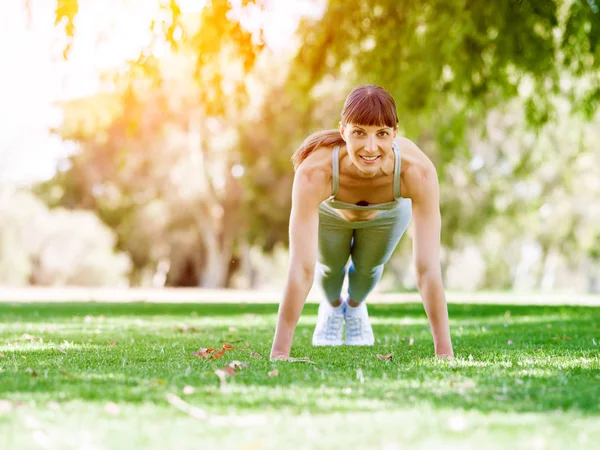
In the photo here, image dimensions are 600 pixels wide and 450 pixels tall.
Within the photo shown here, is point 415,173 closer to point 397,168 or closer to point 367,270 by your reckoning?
point 397,168

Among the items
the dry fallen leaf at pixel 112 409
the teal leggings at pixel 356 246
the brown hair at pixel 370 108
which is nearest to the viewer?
the dry fallen leaf at pixel 112 409

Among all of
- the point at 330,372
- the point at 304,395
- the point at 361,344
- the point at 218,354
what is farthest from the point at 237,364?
the point at 361,344

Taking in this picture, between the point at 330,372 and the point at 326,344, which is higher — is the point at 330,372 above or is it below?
above

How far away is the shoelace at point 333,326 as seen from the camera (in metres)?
6.01

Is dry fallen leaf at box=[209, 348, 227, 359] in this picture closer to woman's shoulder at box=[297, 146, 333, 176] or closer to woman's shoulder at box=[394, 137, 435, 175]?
woman's shoulder at box=[297, 146, 333, 176]

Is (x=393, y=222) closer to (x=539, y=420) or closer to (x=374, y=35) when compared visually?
(x=539, y=420)

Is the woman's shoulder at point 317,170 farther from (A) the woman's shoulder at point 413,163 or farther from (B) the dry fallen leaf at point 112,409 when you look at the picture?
(B) the dry fallen leaf at point 112,409

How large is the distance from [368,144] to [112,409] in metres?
2.12

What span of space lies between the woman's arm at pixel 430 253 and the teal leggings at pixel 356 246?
0.50m

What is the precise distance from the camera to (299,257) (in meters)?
4.59

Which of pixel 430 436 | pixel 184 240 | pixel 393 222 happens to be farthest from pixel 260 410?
pixel 184 240

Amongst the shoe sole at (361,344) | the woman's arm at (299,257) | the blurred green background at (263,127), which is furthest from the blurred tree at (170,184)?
the woman's arm at (299,257)

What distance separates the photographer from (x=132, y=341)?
19.9 feet

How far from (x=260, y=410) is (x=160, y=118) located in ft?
83.0
